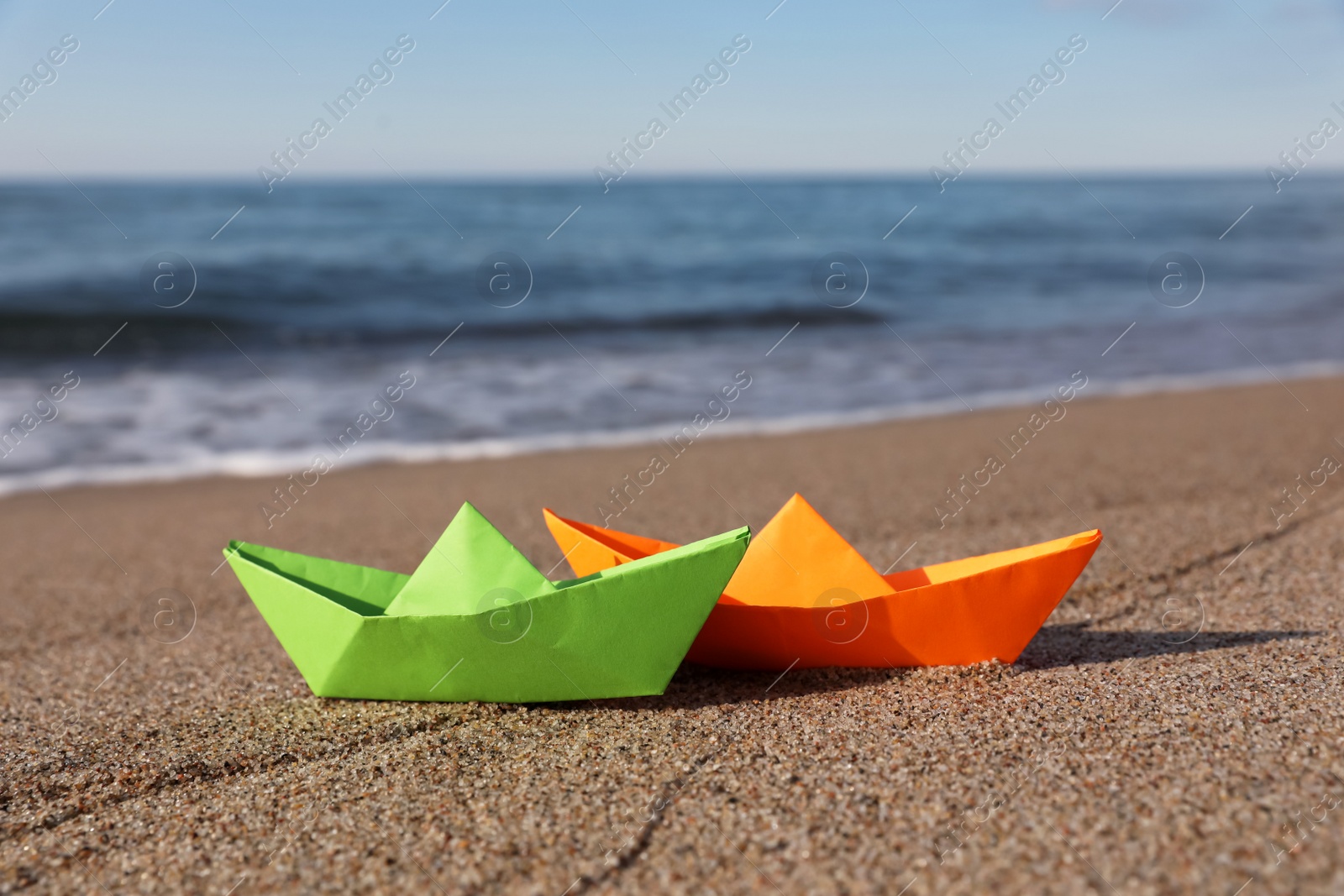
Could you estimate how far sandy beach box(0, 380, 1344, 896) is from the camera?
1438 millimetres

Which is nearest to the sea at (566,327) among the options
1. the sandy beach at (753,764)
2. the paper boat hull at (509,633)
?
the sandy beach at (753,764)

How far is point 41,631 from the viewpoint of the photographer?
3252 mm

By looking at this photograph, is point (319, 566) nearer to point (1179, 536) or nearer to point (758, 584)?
point (758, 584)

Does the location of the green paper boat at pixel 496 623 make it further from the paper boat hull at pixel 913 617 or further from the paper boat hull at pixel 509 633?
the paper boat hull at pixel 913 617

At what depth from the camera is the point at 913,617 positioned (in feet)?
6.47

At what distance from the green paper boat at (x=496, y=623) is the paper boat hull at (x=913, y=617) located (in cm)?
18

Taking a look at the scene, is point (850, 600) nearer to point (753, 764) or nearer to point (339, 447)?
point (753, 764)

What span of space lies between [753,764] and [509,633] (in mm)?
520

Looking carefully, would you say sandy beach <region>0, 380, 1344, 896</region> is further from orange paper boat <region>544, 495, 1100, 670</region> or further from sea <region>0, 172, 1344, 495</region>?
sea <region>0, 172, 1344, 495</region>

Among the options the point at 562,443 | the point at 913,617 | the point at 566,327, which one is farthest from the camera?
the point at 566,327

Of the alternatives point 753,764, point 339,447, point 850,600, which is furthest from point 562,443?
point 753,764

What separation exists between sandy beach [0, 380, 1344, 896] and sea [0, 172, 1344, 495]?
13.2 ft

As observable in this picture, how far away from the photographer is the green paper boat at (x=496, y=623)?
5.84 feet

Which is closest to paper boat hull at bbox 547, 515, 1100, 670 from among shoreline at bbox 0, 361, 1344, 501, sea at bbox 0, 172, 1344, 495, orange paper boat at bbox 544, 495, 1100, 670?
orange paper boat at bbox 544, 495, 1100, 670
